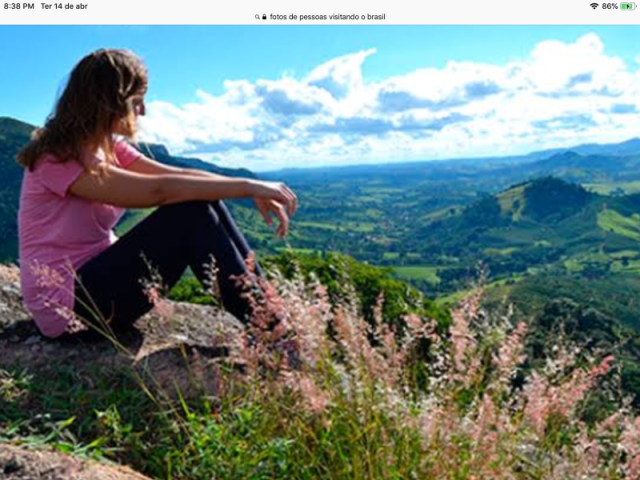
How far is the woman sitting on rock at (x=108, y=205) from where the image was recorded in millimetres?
4527

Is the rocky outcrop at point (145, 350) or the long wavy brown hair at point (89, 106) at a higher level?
the long wavy brown hair at point (89, 106)

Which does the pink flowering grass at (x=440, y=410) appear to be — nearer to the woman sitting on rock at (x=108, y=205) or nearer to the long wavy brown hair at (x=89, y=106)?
the woman sitting on rock at (x=108, y=205)

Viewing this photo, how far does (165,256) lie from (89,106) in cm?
115

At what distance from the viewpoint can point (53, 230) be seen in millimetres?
4711

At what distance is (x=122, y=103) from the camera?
15.1 feet

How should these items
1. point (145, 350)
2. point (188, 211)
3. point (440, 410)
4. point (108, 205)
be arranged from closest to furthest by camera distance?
point (440, 410), point (188, 211), point (108, 205), point (145, 350)

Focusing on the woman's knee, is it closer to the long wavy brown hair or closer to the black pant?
the black pant

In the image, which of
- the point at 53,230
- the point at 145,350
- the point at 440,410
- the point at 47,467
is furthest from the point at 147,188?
the point at 440,410

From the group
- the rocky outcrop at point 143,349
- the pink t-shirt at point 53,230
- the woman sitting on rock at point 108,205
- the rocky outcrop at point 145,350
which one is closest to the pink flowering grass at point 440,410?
the rocky outcrop at point 145,350

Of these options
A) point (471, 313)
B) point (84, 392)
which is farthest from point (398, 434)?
point (84, 392)

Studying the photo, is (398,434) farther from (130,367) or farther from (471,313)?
(130,367)

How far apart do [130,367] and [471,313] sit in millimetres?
2688

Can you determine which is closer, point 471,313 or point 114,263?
point 471,313

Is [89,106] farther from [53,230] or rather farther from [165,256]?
[165,256]
